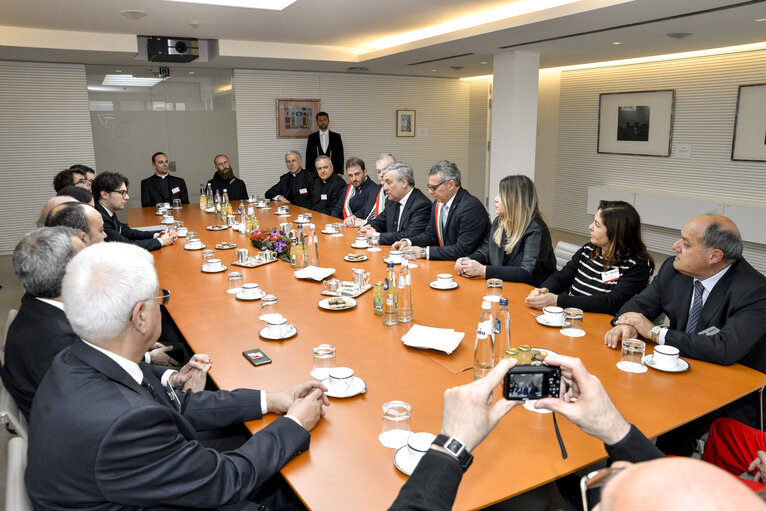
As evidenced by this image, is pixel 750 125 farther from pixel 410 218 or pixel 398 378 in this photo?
pixel 398 378

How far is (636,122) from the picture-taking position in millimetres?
8172

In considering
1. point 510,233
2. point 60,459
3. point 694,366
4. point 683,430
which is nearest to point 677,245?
point 694,366

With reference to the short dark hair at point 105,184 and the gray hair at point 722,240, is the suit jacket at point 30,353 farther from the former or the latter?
the short dark hair at point 105,184

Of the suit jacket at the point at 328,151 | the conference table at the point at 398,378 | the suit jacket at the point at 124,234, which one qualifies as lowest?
the conference table at the point at 398,378

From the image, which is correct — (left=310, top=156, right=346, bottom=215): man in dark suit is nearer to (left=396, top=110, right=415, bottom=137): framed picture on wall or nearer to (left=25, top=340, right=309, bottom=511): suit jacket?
(left=396, top=110, right=415, bottom=137): framed picture on wall

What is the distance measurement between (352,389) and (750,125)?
23.4 feet

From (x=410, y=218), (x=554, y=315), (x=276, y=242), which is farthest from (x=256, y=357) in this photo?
(x=410, y=218)

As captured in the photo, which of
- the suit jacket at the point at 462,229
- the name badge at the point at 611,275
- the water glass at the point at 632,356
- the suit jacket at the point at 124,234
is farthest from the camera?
the suit jacket at the point at 124,234

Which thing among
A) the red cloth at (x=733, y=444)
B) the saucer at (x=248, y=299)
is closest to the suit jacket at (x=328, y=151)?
the saucer at (x=248, y=299)

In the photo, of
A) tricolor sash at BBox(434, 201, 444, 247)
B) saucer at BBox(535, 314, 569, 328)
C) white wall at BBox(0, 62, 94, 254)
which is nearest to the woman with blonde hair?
tricolor sash at BBox(434, 201, 444, 247)

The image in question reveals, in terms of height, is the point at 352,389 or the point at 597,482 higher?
the point at 597,482

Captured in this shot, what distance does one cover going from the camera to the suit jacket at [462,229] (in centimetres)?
422

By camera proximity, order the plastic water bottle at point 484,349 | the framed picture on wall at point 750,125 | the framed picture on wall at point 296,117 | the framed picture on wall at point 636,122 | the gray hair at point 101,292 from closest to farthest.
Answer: the gray hair at point 101,292, the plastic water bottle at point 484,349, the framed picture on wall at point 750,125, the framed picture on wall at point 636,122, the framed picture on wall at point 296,117

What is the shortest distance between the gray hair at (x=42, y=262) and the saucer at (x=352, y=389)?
44.8 inches
